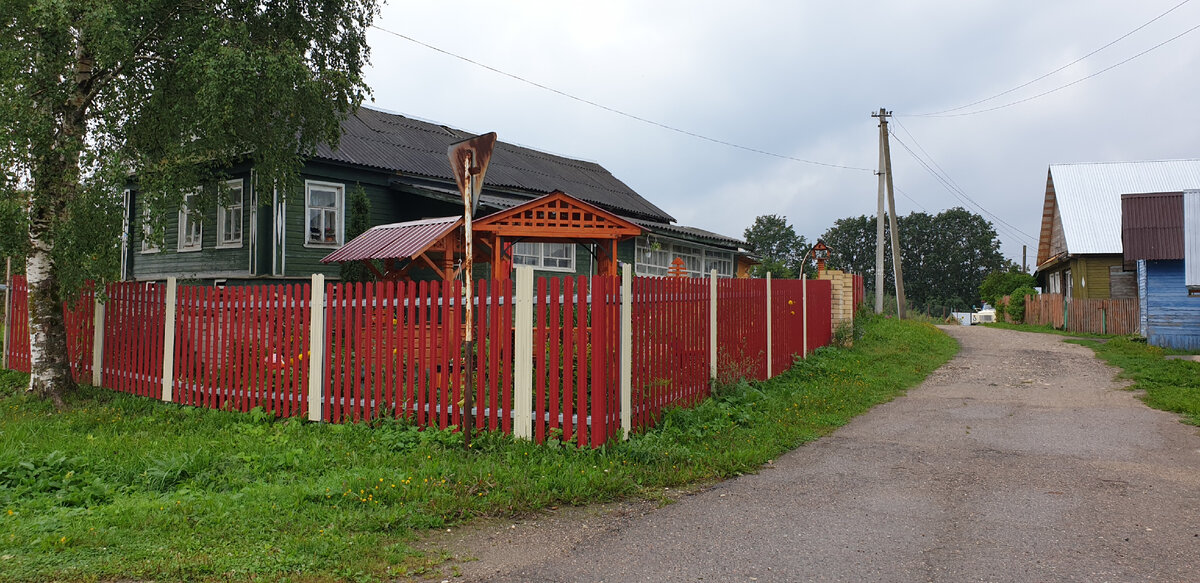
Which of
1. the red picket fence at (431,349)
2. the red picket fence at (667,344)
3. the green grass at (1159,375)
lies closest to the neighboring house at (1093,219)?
the green grass at (1159,375)

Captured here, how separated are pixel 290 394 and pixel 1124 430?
8775mm

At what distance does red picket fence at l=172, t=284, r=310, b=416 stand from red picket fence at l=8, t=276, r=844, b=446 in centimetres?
2

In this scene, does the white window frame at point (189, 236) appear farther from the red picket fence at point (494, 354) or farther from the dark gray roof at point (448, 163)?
the red picket fence at point (494, 354)

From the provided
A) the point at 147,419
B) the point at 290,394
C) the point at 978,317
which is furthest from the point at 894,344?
the point at 978,317

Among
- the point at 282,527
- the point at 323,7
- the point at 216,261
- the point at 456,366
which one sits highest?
the point at 323,7

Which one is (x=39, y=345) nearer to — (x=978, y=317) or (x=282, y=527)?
(x=282, y=527)

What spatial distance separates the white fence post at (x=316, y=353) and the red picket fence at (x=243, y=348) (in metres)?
0.14

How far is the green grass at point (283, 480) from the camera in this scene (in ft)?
13.6

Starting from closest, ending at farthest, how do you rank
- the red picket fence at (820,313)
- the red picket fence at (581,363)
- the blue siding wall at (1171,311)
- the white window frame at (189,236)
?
the red picket fence at (581,363) → the red picket fence at (820,313) → the white window frame at (189,236) → the blue siding wall at (1171,311)

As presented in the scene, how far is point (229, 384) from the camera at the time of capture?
8.63 meters

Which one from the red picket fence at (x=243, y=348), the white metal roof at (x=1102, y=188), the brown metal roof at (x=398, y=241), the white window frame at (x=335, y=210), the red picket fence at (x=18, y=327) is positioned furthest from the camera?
the white metal roof at (x=1102, y=188)

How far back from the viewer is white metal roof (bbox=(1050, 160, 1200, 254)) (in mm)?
27578

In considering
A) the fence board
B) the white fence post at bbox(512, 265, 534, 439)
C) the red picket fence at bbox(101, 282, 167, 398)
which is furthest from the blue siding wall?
the red picket fence at bbox(101, 282, 167, 398)

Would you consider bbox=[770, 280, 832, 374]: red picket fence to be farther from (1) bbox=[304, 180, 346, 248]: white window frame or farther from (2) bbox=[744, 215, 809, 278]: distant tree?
(2) bbox=[744, 215, 809, 278]: distant tree
